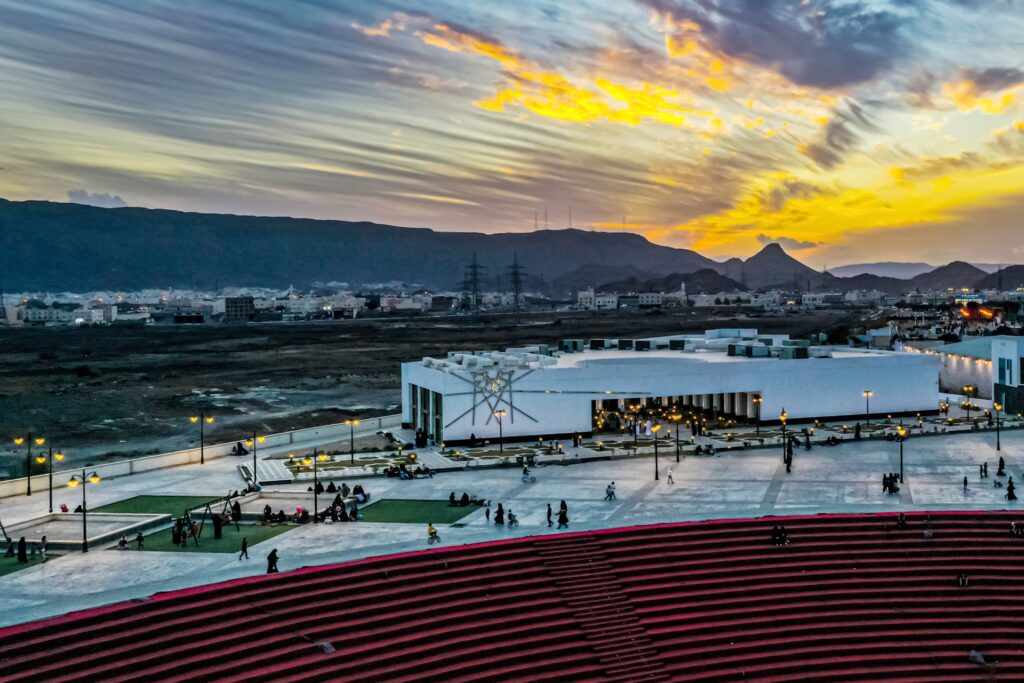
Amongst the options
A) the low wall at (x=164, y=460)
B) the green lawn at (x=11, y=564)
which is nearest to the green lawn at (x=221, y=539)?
the green lawn at (x=11, y=564)

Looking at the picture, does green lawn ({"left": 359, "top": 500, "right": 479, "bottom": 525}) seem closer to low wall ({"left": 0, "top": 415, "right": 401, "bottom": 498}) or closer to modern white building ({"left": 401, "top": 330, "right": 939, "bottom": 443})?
low wall ({"left": 0, "top": 415, "right": 401, "bottom": 498})

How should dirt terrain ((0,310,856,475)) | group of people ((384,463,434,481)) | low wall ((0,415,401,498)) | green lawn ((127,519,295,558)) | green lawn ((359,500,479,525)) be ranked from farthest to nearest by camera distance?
1. dirt terrain ((0,310,856,475))
2. group of people ((384,463,434,481))
3. low wall ((0,415,401,498))
4. green lawn ((359,500,479,525))
5. green lawn ((127,519,295,558))

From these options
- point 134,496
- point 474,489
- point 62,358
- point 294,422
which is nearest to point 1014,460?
point 474,489

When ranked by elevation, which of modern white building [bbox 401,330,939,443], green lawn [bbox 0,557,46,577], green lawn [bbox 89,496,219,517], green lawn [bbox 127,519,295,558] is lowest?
green lawn [bbox 89,496,219,517]

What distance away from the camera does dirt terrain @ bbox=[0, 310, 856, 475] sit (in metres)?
70.3

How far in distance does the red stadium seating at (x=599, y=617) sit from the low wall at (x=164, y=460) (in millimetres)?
19879

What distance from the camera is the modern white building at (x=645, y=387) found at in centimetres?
5197

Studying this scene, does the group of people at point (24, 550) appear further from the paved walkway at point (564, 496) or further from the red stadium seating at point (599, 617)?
the red stadium seating at point (599, 617)

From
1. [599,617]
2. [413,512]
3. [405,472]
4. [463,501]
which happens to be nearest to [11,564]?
[413,512]

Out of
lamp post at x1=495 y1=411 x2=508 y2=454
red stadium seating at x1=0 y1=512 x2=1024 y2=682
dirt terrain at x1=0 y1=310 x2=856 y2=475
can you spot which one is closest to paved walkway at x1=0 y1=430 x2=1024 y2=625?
red stadium seating at x1=0 y1=512 x2=1024 y2=682

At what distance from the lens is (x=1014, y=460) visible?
4166 cm

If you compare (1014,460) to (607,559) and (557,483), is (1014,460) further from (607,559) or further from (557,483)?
(607,559)

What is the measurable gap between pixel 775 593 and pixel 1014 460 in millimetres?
23398

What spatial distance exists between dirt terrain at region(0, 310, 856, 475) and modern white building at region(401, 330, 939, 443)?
22.3 m
